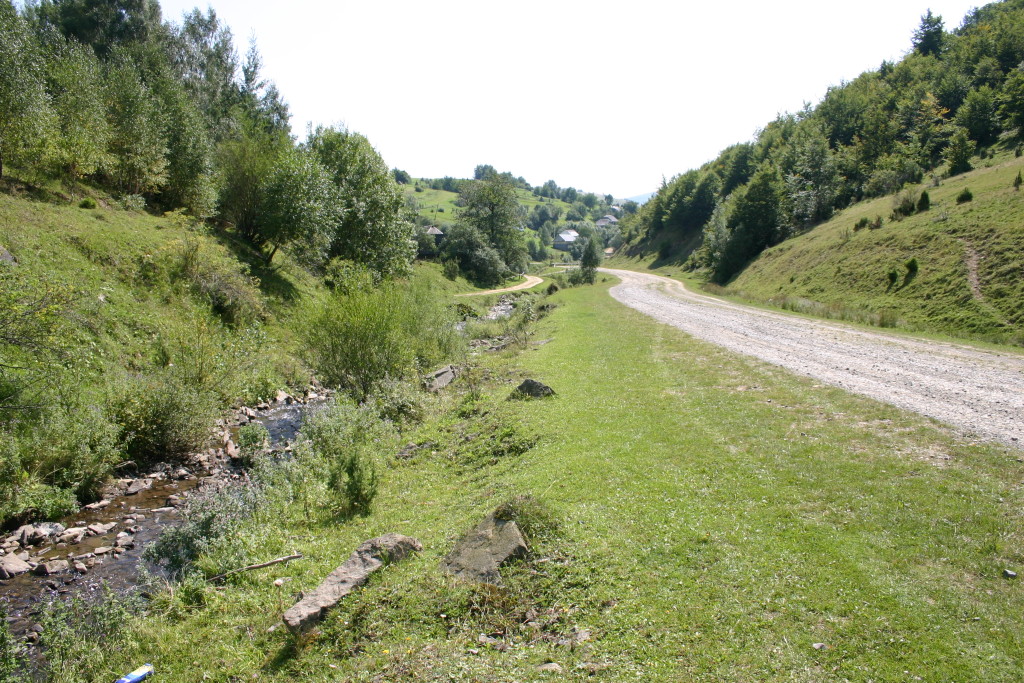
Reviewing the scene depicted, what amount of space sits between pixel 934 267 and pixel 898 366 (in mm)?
21967

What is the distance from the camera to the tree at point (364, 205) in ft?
139

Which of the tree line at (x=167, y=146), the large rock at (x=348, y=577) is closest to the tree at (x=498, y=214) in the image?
the tree line at (x=167, y=146)

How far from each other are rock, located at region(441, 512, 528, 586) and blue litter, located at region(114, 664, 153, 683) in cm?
420

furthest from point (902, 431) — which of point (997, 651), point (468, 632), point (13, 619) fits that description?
point (13, 619)

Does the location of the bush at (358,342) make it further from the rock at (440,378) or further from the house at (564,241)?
the house at (564,241)

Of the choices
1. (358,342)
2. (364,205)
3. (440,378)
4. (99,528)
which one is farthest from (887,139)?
(99,528)

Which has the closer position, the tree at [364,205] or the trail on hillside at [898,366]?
the trail on hillside at [898,366]

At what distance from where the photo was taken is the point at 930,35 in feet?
323

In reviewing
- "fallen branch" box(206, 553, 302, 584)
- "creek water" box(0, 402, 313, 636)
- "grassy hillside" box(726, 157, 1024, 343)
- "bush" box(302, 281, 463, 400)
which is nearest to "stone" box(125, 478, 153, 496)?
"creek water" box(0, 402, 313, 636)

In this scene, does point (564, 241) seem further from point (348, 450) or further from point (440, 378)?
point (348, 450)

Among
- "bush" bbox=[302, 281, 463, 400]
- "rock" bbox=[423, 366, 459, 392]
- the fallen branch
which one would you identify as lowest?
the fallen branch

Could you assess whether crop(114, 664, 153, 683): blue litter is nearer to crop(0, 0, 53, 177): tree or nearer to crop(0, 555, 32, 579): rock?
crop(0, 555, 32, 579): rock

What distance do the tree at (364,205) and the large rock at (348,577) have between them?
115ft

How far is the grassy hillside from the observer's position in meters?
25.8
